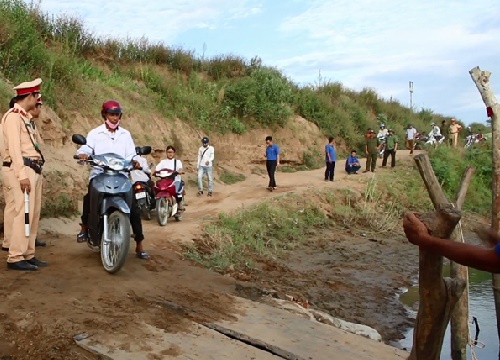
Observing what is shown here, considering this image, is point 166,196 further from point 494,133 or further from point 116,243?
point 494,133

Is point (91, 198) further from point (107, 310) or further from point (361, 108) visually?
point (361, 108)

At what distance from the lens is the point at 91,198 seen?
20.3 feet

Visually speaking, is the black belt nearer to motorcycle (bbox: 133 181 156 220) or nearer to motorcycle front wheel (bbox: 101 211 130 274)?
motorcycle front wheel (bbox: 101 211 130 274)

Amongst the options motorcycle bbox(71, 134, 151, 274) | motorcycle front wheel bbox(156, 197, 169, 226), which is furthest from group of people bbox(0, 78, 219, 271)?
motorcycle front wheel bbox(156, 197, 169, 226)

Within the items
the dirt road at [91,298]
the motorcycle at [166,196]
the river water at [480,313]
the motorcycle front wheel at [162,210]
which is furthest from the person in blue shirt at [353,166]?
the dirt road at [91,298]

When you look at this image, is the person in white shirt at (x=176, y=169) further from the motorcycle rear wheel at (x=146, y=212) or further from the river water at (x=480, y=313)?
the river water at (x=480, y=313)

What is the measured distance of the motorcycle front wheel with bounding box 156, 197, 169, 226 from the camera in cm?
988

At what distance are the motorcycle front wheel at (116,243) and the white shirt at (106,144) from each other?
65 centimetres

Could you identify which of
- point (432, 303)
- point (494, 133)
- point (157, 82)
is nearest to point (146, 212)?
point (494, 133)

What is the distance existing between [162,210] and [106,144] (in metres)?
3.74

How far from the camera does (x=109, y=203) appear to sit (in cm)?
596

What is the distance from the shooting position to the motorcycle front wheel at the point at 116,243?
225 inches

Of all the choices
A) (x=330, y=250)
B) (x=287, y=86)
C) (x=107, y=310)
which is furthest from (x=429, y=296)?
(x=287, y=86)

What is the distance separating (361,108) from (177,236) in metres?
20.4
